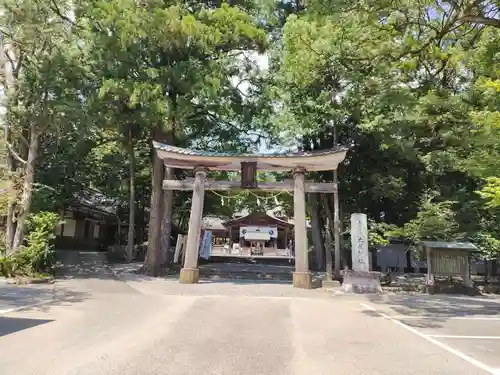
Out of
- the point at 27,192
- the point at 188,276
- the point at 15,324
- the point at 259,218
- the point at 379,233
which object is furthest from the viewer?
the point at 259,218

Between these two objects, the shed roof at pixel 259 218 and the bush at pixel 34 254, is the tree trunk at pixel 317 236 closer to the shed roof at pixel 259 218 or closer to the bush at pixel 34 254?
the shed roof at pixel 259 218

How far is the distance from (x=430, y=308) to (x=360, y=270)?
308 centimetres

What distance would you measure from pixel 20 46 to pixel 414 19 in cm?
1360

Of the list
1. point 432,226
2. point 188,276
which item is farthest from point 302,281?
point 432,226

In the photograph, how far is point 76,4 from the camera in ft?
54.0

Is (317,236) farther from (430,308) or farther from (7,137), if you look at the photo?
(7,137)

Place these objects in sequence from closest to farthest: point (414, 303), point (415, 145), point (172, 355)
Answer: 1. point (172, 355)
2. point (414, 303)
3. point (415, 145)

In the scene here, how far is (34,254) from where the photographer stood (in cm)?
1426

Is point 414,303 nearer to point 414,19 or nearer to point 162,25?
point 414,19

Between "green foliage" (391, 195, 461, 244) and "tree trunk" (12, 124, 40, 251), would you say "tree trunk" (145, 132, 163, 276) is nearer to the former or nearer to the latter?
"tree trunk" (12, 124, 40, 251)

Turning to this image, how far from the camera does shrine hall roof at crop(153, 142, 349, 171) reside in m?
14.6

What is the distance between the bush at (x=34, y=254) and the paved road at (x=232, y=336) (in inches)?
102

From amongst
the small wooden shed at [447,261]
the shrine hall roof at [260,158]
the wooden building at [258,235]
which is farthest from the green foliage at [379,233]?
the wooden building at [258,235]

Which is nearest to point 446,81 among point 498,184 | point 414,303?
point 498,184
